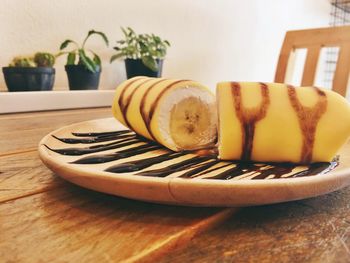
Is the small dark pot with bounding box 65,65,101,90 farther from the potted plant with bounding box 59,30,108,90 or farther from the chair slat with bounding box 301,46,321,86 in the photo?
the chair slat with bounding box 301,46,321,86

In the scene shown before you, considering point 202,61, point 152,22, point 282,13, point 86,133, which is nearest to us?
point 86,133

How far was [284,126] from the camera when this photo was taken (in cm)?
42

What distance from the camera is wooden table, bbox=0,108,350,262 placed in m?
0.22

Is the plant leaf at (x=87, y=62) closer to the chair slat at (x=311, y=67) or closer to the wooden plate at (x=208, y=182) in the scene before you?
the chair slat at (x=311, y=67)

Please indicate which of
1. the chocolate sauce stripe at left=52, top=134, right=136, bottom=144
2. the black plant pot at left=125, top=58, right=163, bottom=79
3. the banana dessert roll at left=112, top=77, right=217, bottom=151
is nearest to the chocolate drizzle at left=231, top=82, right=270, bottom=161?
the banana dessert roll at left=112, top=77, right=217, bottom=151

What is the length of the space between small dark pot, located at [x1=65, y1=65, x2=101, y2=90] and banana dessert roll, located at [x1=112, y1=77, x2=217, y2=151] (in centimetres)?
94

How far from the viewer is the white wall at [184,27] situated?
1473mm

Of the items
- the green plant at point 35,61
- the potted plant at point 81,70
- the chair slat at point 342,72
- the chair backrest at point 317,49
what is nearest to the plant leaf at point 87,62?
the potted plant at point 81,70

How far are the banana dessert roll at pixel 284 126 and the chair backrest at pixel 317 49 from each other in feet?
3.63

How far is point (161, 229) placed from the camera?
258 millimetres

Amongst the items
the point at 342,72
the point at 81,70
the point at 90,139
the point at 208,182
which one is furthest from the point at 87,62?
the point at 208,182

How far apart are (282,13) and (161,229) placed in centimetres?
315

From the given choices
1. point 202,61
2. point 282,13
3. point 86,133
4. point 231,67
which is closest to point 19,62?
point 86,133

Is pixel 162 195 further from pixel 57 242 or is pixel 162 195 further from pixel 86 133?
pixel 86 133
